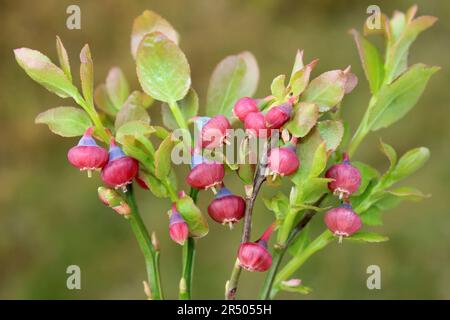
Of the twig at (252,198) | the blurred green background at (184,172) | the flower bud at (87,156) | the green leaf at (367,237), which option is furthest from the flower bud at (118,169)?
the blurred green background at (184,172)

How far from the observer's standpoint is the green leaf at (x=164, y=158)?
531mm

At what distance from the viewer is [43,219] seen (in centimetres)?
155

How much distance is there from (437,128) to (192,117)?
44.8 inches

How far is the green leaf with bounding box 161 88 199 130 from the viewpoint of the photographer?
0.62 m

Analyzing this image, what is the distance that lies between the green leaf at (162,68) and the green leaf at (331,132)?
14 centimetres

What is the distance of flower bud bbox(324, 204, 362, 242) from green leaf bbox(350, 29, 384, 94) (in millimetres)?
144

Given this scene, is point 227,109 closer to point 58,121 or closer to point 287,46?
point 58,121

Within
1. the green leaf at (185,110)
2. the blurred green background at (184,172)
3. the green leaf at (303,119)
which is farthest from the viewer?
the blurred green background at (184,172)

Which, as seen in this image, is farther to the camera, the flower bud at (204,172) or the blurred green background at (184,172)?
the blurred green background at (184,172)

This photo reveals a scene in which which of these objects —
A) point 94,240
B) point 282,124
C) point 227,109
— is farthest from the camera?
point 94,240

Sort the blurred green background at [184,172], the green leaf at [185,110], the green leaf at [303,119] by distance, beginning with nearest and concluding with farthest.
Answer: the green leaf at [303,119] → the green leaf at [185,110] → the blurred green background at [184,172]

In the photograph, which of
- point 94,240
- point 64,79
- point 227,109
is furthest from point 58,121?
point 94,240

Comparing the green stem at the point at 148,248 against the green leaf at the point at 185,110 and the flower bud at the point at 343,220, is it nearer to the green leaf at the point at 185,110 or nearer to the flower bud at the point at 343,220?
the green leaf at the point at 185,110

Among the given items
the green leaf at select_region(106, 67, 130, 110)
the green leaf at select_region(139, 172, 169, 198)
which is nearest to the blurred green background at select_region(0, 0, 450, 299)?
the green leaf at select_region(106, 67, 130, 110)
